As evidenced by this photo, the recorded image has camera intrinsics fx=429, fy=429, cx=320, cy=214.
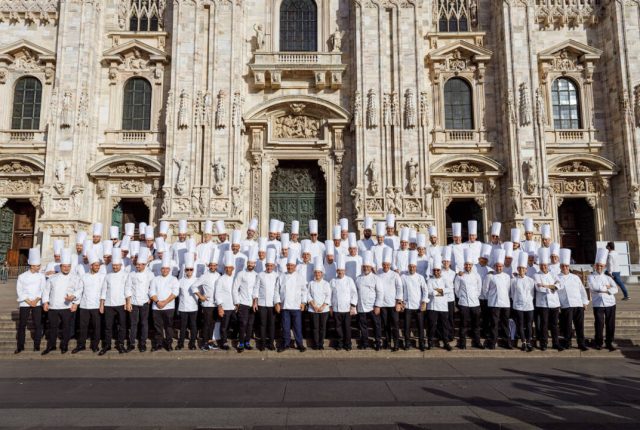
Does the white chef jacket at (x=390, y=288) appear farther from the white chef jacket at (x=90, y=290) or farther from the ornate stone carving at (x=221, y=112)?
the ornate stone carving at (x=221, y=112)

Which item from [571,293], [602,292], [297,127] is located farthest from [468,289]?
[297,127]

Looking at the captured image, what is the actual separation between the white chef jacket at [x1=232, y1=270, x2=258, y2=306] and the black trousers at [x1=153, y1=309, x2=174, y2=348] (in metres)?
1.45

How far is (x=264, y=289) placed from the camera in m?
Answer: 9.48

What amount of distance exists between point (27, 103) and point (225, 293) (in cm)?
1753

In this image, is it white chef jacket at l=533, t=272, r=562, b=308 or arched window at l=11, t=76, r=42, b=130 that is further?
arched window at l=11, t=76, r=42, b=130

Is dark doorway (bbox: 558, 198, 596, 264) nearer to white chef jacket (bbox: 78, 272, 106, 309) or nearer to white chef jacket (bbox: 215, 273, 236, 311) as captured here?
white chef jacket (bbox: 215, 273, 236, 311)

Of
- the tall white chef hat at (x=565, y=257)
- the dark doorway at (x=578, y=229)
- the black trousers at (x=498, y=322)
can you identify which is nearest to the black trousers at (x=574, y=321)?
the tall white chef hat at (x=565, y=257)

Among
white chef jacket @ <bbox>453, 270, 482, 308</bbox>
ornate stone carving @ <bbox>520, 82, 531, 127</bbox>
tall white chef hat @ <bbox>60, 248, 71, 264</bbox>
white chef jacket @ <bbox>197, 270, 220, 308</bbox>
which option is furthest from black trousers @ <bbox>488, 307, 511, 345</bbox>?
ornate stone carving @ <bbox>520, 82, 531, 127</bbox>

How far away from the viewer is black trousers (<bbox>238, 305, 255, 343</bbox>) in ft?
30.3

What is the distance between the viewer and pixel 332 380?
7215 mm

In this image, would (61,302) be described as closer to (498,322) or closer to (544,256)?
(498,322)

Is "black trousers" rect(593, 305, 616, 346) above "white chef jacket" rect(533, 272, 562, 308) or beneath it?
beneath

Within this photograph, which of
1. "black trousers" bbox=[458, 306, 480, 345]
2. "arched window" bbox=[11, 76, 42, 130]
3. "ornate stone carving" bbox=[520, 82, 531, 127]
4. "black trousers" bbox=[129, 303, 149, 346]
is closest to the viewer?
"black trousers" bbox=[129, 303, 149, 346]

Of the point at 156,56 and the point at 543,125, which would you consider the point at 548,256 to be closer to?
the point at 543,125
